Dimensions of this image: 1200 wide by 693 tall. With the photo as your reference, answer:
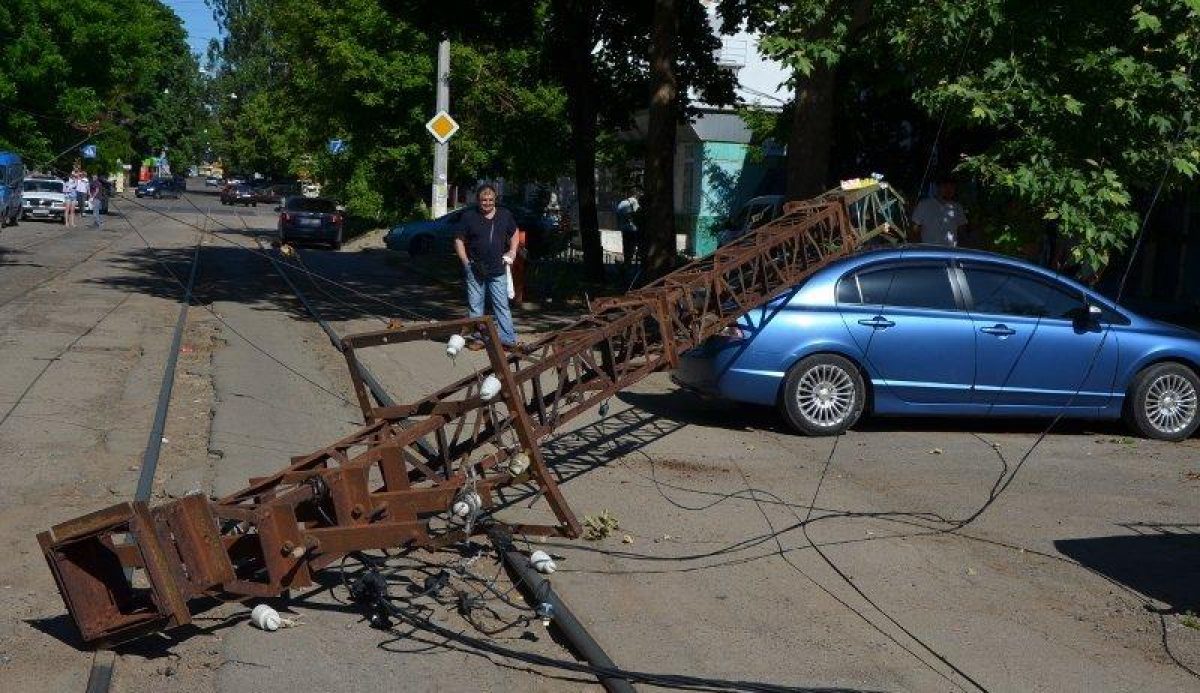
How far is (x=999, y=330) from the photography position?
37.6 ft

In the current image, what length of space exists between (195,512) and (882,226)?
7.21 meters

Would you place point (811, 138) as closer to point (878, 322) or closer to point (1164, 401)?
point (878, 322)

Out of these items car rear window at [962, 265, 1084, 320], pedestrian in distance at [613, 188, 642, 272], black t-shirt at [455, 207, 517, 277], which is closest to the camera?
car rear window at [962, 265, 1084, 320]

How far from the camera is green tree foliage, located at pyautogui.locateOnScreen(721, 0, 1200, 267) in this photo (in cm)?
1230

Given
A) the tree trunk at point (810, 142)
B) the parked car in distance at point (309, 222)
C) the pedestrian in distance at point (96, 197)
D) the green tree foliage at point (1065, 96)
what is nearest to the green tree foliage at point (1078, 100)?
the green tree foliage at point (1065, 96)

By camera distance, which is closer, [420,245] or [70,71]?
[420,245]

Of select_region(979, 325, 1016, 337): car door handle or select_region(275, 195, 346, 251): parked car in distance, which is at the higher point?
Result: select_region(979, 325, 1016, 337): car door handle

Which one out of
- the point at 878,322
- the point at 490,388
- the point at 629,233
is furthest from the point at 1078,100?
the point at 629,233

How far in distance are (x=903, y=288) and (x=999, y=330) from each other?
854 mm

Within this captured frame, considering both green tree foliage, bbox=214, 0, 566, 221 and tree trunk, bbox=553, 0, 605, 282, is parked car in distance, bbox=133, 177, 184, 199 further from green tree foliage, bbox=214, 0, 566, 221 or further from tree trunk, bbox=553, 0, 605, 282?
tree trunk, bbox=553, 0, 605, 282

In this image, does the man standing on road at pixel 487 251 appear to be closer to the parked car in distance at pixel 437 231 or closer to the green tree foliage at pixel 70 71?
the parked car in distance at pixel 437 231

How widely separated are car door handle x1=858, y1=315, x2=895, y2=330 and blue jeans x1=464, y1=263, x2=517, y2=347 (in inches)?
163

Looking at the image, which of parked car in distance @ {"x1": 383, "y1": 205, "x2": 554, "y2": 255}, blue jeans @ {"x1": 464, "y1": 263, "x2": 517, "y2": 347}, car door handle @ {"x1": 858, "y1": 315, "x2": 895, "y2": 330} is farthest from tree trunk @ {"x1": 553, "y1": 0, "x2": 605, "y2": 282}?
car door handle @ {"x1": 858, "y1": 315, "x2": 895, "y2": 330}

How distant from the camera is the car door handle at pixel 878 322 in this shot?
11273mm
